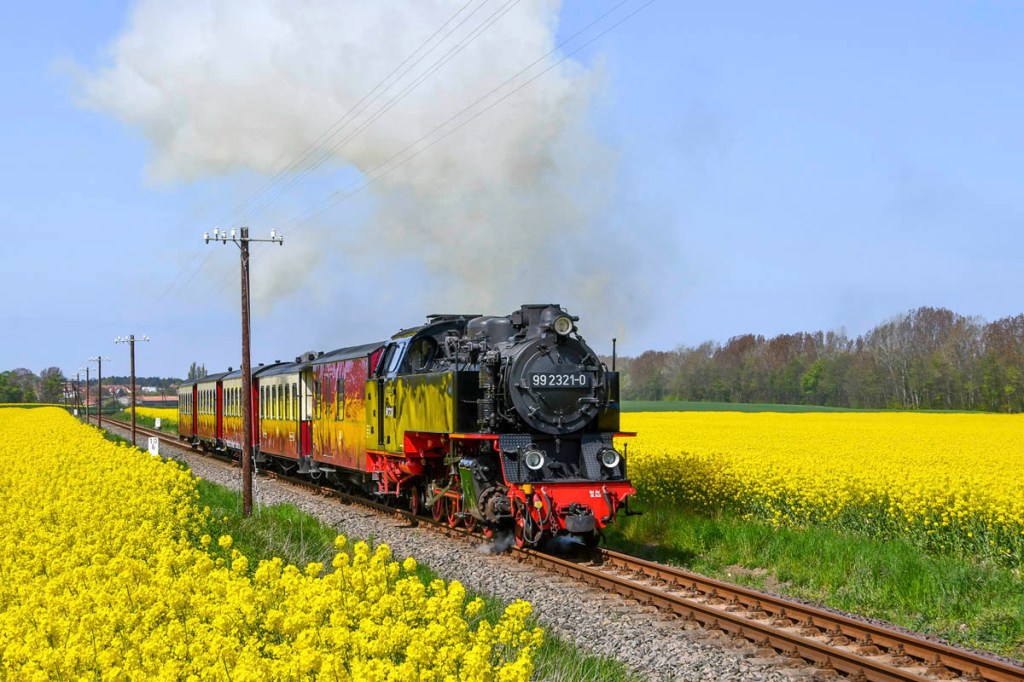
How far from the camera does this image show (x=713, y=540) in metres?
15.2

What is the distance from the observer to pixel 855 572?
12484 millimetres

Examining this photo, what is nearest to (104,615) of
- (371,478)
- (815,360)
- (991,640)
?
(991,640)

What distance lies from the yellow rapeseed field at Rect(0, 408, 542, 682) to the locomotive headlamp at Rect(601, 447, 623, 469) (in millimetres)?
7085

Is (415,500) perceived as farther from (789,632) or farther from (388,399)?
(789,632)

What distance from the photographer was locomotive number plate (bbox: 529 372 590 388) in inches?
567

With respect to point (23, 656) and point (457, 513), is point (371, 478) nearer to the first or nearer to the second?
point (457, 513)

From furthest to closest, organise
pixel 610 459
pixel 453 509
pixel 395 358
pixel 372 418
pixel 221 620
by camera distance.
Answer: pixel 372 418, pixel 395 358, pixel 453 509, pixel 610 459, pixel 221 620

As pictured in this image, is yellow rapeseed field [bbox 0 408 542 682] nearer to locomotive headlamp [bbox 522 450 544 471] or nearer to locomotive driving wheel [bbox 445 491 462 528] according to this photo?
locomotive headlamp [bbox 522 450 544 471]

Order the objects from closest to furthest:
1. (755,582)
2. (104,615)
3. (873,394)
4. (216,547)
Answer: (104,615), (216,547), (755,582), (873,394)

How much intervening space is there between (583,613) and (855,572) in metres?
3.81

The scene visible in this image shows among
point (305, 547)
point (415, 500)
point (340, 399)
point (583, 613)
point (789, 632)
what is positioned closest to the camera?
point (789, 632)

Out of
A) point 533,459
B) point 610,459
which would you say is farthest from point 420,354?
point 610,459

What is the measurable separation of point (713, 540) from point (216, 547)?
7.50 metres

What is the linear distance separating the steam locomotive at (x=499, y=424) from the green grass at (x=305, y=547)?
186cm
